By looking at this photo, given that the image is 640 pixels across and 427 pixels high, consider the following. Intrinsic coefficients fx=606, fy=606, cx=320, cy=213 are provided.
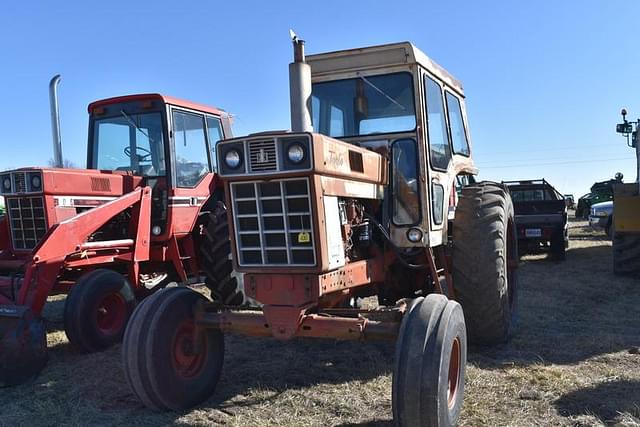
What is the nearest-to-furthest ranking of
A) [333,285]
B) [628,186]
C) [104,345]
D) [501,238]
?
[333,285]
[501,238]
[104,345]
[628,186]

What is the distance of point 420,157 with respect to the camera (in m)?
4.79

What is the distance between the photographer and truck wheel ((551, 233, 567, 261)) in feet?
39.5

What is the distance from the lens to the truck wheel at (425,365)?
332 cm

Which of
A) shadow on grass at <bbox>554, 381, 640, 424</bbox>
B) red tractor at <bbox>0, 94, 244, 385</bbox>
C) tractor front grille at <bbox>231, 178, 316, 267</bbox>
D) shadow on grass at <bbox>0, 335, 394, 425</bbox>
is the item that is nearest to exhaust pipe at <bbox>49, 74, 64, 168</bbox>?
red tractor at <bbox>0, 94, 244, 385</bbox>

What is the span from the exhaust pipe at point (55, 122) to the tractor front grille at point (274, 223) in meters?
4.03

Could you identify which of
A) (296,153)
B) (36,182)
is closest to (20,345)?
(36,182)

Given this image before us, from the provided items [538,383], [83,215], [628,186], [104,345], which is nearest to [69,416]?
[104,345]

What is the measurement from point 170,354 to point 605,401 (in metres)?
2.96

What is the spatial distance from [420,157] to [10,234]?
4.96 meters

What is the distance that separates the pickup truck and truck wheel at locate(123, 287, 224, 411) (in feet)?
28.5

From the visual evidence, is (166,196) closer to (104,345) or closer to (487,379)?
Answer: (104,345)

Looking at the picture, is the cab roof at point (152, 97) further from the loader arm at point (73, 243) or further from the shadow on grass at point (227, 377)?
the shadow on grass at point (227, 377)


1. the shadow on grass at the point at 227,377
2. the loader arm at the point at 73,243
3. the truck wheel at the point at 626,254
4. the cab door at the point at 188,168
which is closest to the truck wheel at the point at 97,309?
the shadow on grass at the point at 227,377

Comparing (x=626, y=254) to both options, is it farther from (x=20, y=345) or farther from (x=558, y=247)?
(x=20, y=345)
